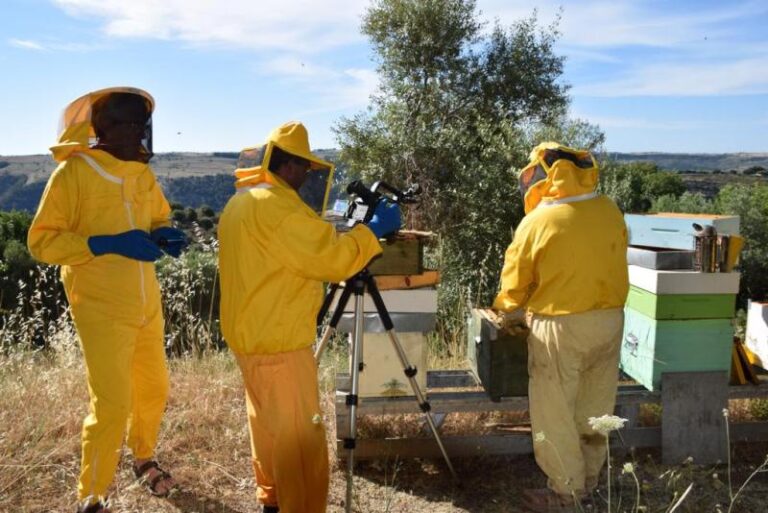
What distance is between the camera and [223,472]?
4027 mm

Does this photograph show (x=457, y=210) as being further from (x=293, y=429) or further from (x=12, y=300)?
(x=12, y=300)

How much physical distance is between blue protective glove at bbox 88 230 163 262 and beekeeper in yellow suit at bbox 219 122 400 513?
1.89 ft

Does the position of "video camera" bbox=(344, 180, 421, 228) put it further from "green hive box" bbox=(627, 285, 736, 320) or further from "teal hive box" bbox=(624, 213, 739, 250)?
"teal hive box" bbox=(624, 213, 739, 250)

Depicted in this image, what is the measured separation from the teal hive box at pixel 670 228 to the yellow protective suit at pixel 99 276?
3079 millimetres

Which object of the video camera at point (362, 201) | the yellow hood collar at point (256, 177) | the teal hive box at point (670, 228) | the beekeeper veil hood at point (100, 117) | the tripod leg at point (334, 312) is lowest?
the tripod leg at point (334, 312)

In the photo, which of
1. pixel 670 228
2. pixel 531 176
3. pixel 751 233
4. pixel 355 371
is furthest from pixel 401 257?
pixel 751 233

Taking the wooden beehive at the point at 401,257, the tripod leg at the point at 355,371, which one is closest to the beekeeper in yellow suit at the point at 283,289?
the tripod leg at the point at 355,371

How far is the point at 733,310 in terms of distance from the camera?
392 cm

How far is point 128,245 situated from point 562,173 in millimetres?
2230

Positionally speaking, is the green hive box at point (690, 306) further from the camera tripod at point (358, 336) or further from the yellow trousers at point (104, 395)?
the yellow trousers at point (104, 395)

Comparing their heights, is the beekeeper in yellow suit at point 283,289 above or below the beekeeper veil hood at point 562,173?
below

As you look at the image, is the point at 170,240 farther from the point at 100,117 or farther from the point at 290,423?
the point at 290,423

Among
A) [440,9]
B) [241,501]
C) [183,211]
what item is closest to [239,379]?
[241,501]

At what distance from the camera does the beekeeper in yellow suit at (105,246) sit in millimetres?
3213
